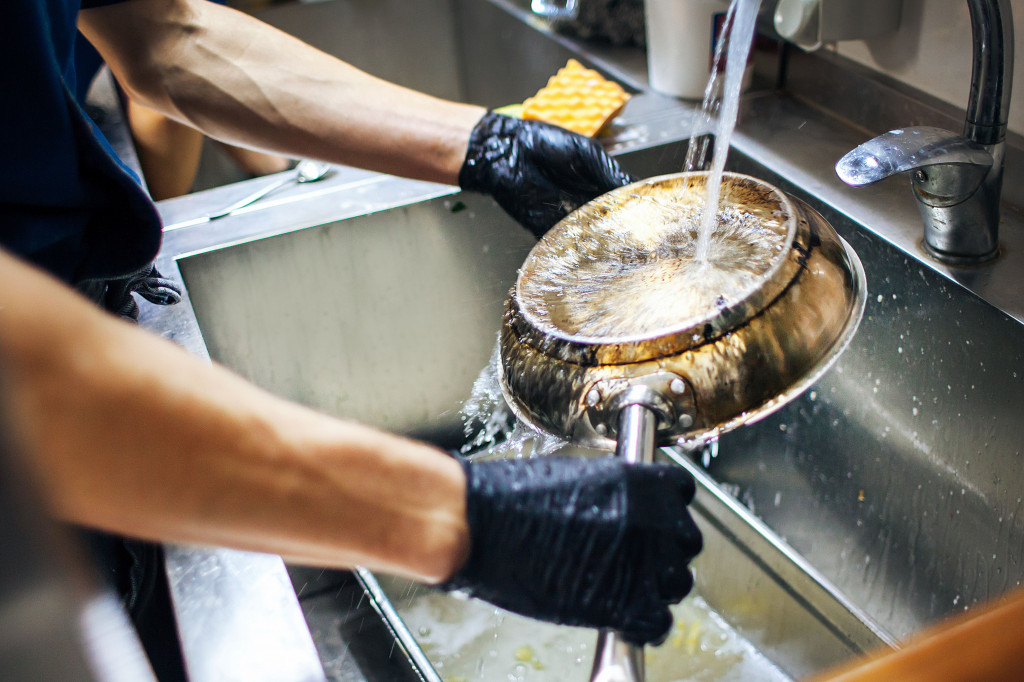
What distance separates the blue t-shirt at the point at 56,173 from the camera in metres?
0.73

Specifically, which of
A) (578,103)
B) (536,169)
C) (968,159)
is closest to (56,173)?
(536,169)

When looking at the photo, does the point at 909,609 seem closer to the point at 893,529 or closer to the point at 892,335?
the point at 893,529

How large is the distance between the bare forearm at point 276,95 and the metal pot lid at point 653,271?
0.31 metres

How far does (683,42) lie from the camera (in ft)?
4.50

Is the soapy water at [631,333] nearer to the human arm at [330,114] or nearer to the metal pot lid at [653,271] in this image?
the metal pot lid at [653,271]

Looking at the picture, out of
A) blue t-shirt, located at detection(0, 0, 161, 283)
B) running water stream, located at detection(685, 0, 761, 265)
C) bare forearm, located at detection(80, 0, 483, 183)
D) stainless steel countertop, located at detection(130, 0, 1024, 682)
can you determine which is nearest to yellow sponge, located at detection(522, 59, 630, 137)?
stainless steel countertop, located at detection(130, 0, 1024, 682)

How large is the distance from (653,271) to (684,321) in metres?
0.11

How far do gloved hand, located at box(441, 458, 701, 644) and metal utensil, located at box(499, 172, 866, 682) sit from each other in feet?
0.11

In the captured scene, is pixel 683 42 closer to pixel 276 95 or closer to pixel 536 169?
pixel 536 169

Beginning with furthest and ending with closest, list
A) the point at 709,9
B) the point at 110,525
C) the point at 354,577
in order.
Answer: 1. the point at 709,9
2. the point at 354,577
3. the point at 110,525

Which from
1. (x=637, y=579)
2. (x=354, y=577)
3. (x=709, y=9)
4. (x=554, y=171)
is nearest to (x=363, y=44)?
(x=709, y=9)

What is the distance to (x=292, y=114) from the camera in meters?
1.06

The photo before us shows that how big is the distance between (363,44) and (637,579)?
1919 millimetres

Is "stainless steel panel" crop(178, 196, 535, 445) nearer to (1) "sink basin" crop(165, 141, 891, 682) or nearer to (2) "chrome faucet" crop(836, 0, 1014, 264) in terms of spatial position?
(1) "sink basin" crop(165, 141, 891, 682)
